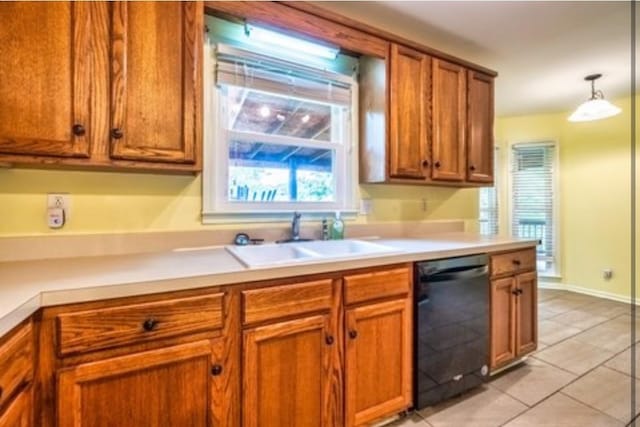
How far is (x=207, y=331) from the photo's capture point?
1208 mm

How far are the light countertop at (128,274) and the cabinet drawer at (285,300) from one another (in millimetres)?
56

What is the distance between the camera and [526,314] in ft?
7.40

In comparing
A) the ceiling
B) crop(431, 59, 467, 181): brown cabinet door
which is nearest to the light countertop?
crop(431, 59, 467, 181): brown cabinet door

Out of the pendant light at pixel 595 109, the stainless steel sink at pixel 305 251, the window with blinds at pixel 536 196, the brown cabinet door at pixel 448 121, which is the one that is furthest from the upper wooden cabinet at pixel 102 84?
the window with blinds at pixel 536 196

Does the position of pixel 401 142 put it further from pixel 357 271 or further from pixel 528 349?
pixel 528 349

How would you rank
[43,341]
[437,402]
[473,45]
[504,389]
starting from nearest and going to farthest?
[43,341], [437,402], [504,389], [473,45]

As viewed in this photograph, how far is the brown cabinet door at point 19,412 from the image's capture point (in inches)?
32.4

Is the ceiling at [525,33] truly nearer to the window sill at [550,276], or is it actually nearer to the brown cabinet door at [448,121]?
the brown cabinet door at [448,121]

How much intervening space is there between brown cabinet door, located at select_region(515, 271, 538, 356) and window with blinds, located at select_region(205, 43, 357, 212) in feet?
4.17

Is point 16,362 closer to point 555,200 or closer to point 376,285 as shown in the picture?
point 376,285

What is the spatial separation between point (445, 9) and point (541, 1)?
20.9 inches

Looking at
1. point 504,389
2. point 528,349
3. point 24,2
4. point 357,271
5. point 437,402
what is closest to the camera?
point 24,2

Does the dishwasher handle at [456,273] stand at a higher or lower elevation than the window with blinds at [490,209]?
lower

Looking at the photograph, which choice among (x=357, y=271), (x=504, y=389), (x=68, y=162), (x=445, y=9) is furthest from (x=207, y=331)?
(x=445, y=9)
